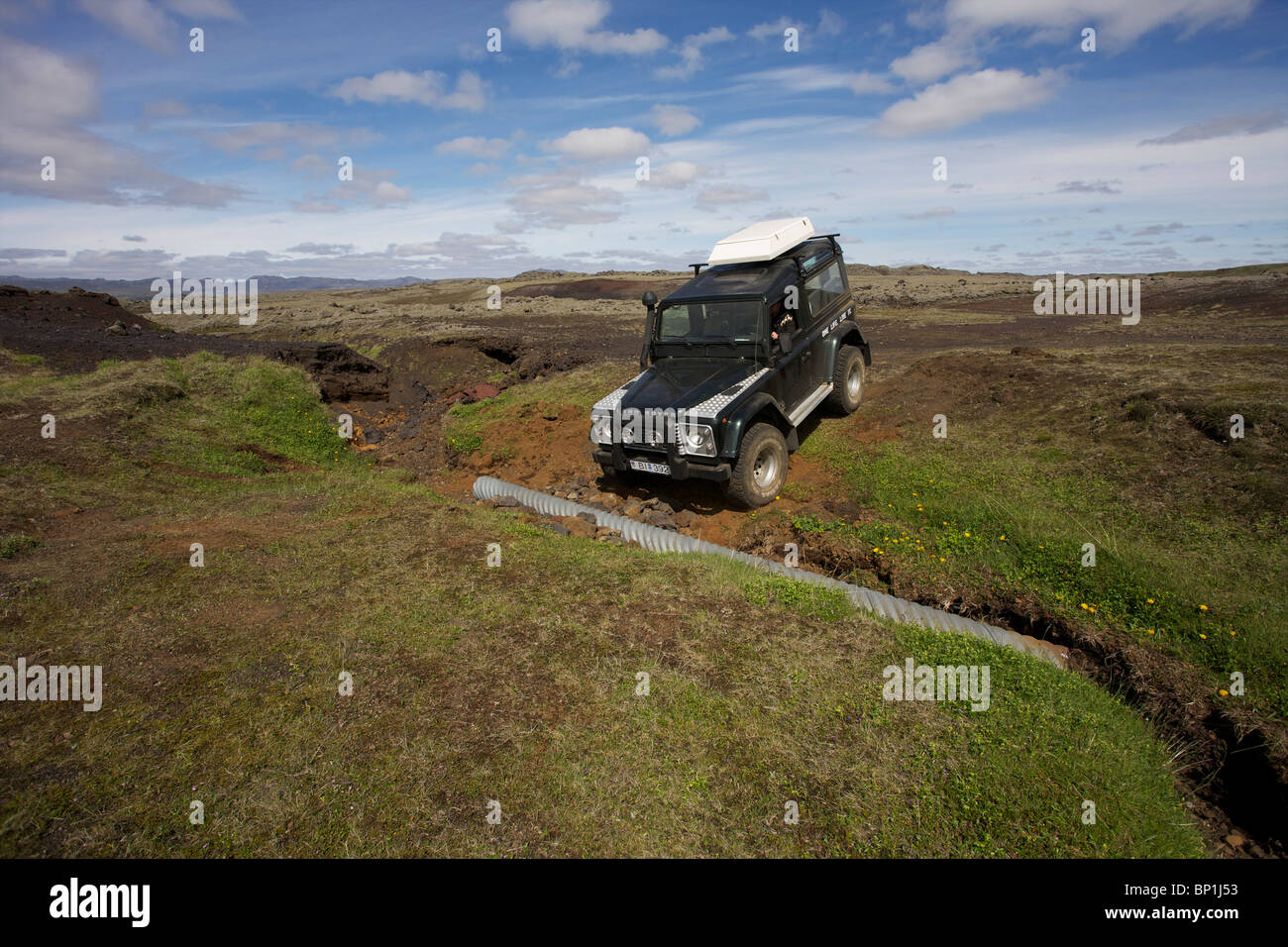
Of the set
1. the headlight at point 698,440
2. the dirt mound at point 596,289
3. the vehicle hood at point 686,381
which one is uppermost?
the dirt mound at point 596,289

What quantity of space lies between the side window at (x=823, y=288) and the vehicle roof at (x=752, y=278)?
258mm

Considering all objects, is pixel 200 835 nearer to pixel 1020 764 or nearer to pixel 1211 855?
pixel 1020 764

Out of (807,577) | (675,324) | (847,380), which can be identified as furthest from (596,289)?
(807,577)

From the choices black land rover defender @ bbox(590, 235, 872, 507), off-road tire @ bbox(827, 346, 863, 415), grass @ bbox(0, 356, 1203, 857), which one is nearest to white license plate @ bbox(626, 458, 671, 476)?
black land rover defender @ bbox(590, 235, 872, 507)

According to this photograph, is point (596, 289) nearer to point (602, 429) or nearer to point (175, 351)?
point (175, 351)

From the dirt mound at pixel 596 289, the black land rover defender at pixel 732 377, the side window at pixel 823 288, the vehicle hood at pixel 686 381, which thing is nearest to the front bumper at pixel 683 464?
the black land rover defender at pixel 732 377

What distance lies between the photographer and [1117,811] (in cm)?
340

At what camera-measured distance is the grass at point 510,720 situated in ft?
10.8

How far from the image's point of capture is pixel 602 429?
8.12m

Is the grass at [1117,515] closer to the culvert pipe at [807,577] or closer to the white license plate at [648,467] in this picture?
the culvert pipe at [807,577]

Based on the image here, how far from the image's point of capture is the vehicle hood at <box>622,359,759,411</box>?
7.68 metres

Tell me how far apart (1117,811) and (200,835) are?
16.0 ft

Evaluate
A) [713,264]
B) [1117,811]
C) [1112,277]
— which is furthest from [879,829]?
[1112,277]
